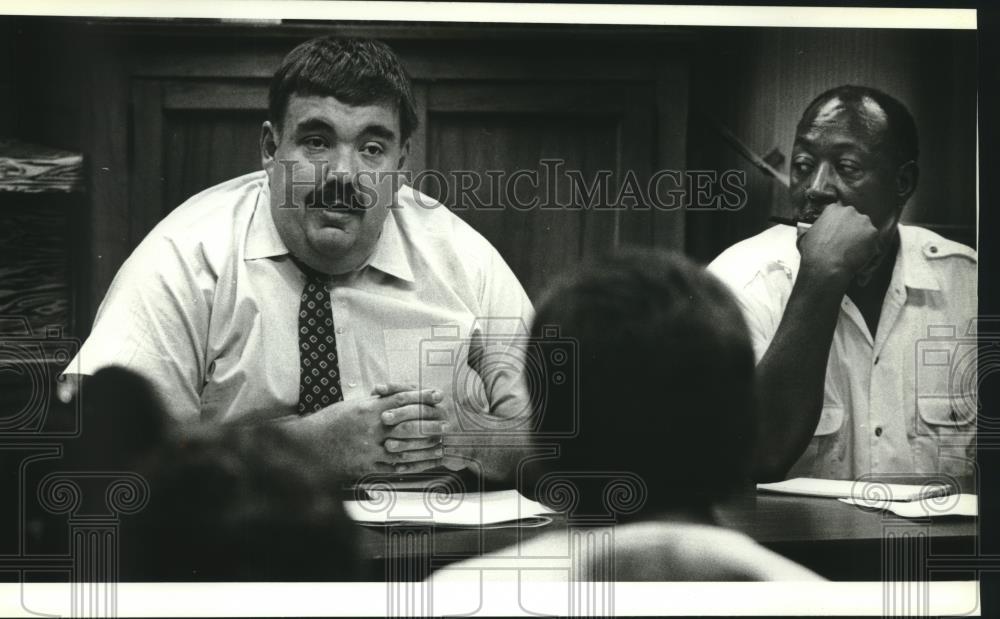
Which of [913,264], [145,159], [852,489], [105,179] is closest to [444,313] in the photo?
[145,159]

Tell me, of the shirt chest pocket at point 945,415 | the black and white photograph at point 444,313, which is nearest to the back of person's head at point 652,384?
the black and white photograph at point 444,313

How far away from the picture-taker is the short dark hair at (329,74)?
4297mm

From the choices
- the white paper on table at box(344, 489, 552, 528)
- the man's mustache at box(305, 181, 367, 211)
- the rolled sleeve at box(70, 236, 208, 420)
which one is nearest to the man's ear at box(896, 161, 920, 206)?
the white paper on table at box(344, 489, 552, 528)

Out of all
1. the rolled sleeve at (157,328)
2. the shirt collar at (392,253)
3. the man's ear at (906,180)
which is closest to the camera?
the rolled sleeve at (157,328)

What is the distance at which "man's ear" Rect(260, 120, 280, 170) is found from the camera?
14.1 ft

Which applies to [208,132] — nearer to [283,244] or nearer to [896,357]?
[283,244]

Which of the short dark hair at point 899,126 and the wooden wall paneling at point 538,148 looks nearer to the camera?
the wooden wall paneling at point 538,148

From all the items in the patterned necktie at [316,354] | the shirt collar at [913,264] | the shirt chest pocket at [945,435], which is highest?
the shirt collar at [913,264]

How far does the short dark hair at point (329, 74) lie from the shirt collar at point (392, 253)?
1.60ft

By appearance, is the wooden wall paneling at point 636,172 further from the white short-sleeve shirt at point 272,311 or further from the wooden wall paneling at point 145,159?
the wooden wall paneling at point 145,159

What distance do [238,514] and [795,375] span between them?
230 cm

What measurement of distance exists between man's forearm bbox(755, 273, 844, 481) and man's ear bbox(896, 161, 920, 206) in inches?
18.5

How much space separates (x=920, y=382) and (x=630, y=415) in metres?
1.22

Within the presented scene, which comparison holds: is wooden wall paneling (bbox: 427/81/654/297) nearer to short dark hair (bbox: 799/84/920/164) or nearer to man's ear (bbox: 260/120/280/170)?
man's ear (bbox: 260/120/280/170)
